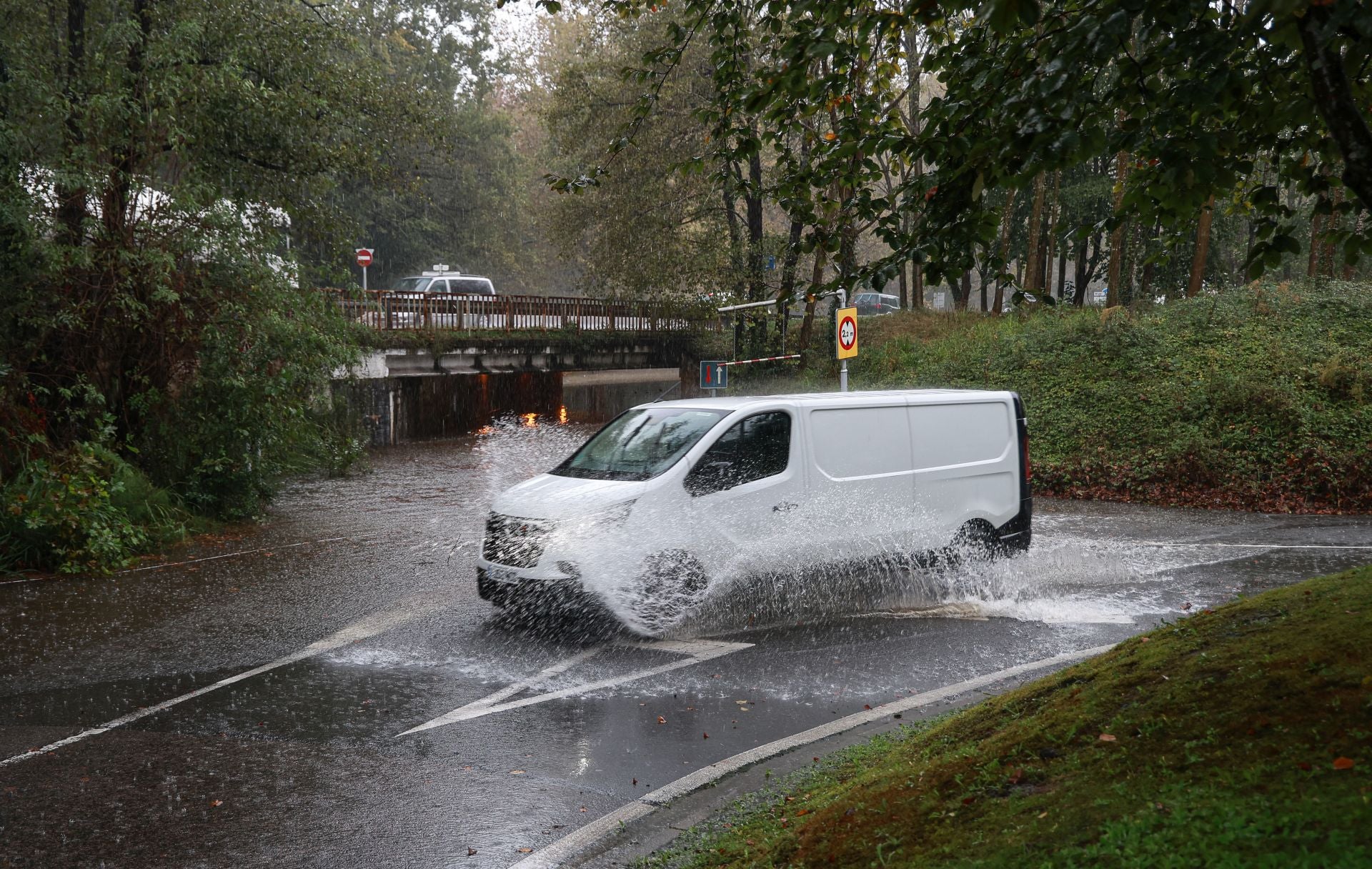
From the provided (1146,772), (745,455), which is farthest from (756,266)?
(1146,772)

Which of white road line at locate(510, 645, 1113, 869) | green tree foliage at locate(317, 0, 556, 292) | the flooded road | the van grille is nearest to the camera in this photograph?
white road line at locate(510, 645, 1113, 869)

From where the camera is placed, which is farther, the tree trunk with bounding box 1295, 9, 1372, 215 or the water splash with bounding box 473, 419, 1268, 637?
the water splash with bounding box 473, 419, 1268, 637

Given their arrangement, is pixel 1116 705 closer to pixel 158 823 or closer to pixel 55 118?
pixel 158 823

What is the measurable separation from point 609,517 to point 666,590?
0.70m

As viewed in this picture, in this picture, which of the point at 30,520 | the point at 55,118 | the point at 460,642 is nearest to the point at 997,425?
the point at 460,642

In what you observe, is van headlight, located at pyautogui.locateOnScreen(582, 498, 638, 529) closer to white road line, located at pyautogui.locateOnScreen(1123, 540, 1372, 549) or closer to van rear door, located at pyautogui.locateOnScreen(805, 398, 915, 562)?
van rear door, located at pyautogui.locateOnScreen(805, 398, 915, 562)

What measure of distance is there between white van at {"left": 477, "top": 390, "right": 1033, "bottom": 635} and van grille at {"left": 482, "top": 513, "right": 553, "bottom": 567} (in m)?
0.01

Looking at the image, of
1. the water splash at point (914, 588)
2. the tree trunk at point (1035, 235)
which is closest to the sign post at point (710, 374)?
the tree trunk at point (1035, 235)

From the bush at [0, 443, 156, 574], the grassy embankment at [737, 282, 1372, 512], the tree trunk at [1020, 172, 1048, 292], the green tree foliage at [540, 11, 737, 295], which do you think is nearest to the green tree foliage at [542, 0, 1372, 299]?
the bush at [0, 443, 156, 574]

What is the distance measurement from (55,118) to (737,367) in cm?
2224

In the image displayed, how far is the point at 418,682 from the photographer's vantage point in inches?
280

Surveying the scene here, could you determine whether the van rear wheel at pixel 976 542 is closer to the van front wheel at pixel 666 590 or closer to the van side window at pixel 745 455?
the van side window at pixel 745 455

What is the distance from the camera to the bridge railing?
26.8 meters

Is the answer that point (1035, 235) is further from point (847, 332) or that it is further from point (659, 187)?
point (847, 332)
